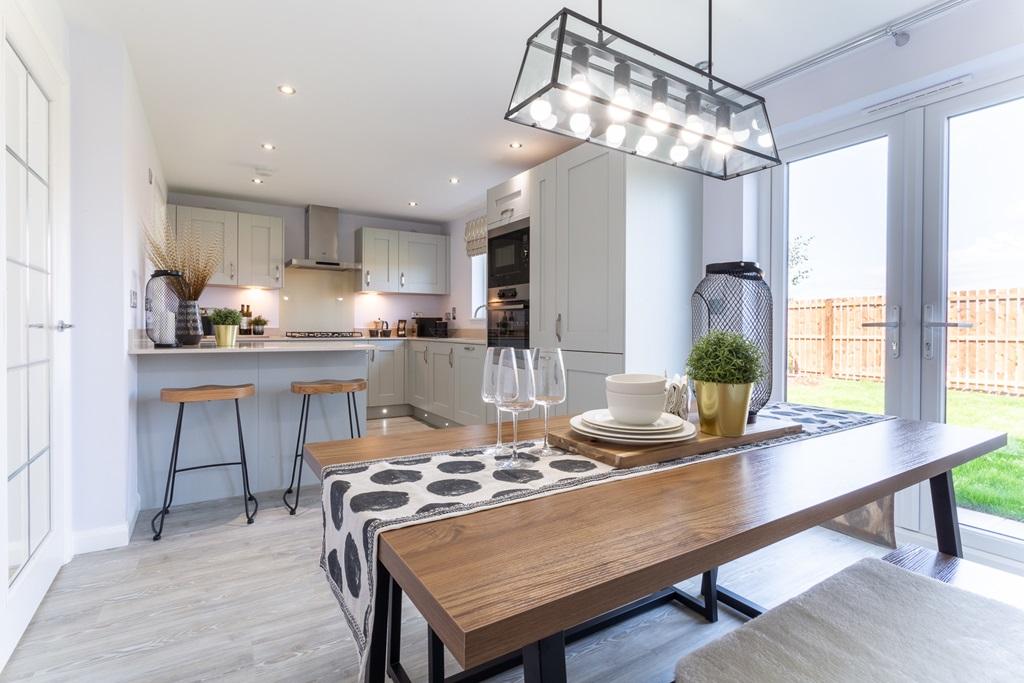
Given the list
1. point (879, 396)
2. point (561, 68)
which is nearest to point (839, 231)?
point (879, 396)

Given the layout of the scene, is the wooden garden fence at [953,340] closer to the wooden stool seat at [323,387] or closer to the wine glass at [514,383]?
the wine glass at [514,383]

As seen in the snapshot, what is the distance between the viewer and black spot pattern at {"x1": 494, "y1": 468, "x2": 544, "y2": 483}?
0.90 meters

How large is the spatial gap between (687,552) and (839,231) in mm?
2602

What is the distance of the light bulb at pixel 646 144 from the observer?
5.08 ft

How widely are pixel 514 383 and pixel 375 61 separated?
2.31 m

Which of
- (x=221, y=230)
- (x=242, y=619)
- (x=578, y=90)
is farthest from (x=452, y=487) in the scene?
(x=221, y=230)

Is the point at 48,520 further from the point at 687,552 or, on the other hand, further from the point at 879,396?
the point at 879,396

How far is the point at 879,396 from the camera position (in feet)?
7.97

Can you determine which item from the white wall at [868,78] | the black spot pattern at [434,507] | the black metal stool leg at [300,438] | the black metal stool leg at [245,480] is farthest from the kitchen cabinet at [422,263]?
the black spot pattern at [434,507]

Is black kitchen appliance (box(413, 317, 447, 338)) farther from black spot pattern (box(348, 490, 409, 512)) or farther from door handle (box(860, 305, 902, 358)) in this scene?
black spot pattern (box(348, 490, 409, 512))

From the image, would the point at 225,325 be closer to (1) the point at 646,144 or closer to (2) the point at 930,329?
(1) the point at 646,144

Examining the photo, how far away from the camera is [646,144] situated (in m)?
1.58

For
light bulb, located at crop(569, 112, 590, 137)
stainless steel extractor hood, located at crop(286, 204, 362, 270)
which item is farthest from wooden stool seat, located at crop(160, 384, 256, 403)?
stainless steel extractor hood, located at crop(286, 204, 362, 270)

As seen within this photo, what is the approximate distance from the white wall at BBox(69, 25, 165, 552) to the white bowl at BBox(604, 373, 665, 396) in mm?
2378
